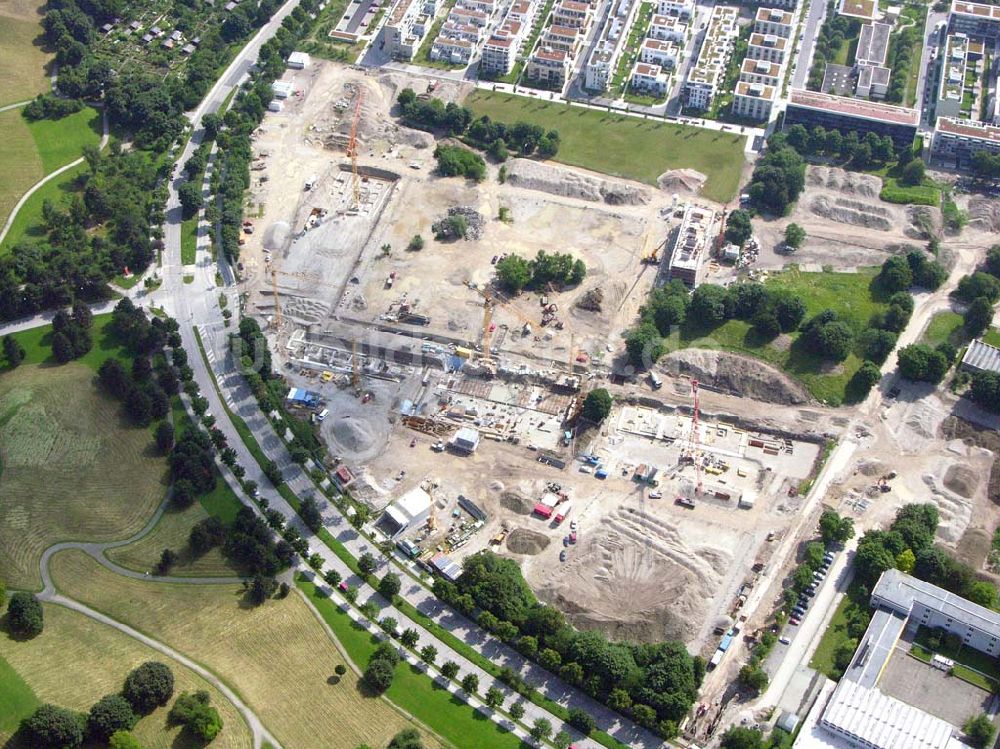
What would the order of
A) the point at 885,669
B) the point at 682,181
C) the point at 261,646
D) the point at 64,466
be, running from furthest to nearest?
the point at 682,181
the point at 64,466
the point at 261,646
the point at 885,669

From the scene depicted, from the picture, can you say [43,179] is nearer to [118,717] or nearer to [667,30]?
[118,717]

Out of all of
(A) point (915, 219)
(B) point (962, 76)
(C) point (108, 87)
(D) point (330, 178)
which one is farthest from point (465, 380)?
(B) point (962, 76)

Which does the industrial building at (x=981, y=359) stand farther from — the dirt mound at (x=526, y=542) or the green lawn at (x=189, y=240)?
the green lawn at (x=189, y=240)

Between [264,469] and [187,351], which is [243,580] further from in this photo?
[187,351]

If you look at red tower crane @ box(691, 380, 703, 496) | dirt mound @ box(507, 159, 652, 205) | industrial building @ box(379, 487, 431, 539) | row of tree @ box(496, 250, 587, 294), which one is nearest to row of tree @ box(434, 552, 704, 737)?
industrial building @ box(379, 487, 431, 539)

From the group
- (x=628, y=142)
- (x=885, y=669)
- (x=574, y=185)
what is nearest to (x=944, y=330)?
(x=885, y=669)

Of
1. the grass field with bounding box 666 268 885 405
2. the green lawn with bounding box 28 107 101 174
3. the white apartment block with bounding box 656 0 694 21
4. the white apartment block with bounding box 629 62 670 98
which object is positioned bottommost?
the green lawn with bounding box 28 107 101 174

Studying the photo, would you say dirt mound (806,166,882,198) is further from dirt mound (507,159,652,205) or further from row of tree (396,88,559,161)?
row of tree (396,88,559,161)
